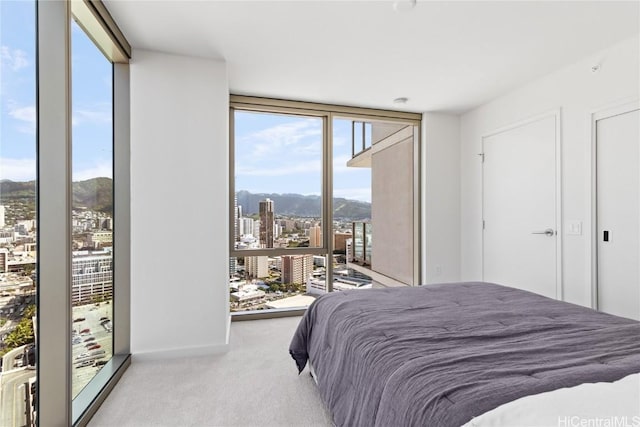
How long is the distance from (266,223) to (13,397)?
256 cm

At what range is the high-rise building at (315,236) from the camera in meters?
3.89

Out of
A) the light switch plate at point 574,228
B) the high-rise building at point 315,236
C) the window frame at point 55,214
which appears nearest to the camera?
the window frame at point 55,214

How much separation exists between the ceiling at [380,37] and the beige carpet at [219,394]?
2361 mm

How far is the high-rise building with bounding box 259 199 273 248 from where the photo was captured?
374 cm

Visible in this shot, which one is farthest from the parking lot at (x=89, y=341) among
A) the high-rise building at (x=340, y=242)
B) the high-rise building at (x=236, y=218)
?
the high-rise building at (x=340, y=242)

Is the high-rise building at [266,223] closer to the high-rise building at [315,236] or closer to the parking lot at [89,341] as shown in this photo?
the high-rise building at [315,236]

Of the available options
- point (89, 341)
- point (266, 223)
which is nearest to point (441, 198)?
point (266, 223)

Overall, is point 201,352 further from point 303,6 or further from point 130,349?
point 303,6

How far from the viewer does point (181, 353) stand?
2.62m

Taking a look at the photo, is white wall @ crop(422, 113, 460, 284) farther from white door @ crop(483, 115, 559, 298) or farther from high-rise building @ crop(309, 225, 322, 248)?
high-rise building @ crop(309, 225, 322, 248)

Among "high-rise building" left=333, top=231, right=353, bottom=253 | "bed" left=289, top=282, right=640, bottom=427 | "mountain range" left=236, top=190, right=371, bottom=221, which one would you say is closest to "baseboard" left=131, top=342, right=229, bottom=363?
"bed" left=289, top=282, right=640, bottom=427

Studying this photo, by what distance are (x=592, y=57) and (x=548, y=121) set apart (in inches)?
22.5

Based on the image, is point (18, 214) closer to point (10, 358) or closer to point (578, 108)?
point (10, 358)

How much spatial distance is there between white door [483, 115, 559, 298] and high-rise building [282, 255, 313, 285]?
1997mm
